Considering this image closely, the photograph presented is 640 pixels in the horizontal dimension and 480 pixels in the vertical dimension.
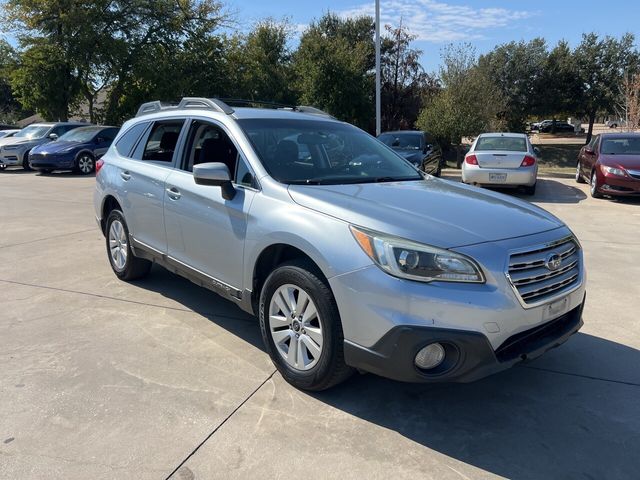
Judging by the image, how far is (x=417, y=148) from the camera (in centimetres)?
1341

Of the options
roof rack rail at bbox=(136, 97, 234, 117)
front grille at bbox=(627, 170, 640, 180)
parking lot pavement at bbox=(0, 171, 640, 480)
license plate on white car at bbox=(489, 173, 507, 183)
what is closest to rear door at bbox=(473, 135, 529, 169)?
license plate on white car at bbox=(489, 173, 507, 183)

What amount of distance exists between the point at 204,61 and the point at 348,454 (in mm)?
30100

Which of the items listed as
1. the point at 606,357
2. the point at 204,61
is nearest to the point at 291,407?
the point at 606,357

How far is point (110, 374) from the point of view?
3.63m

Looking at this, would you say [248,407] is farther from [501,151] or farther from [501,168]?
[501,151]

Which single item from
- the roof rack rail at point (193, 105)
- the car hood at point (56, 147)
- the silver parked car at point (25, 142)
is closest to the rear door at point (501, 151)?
the roof rack rail at point (193, 105)

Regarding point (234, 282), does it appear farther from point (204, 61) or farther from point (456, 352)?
point (204, 61)

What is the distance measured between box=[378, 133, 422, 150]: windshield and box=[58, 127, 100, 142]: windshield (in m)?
10.2

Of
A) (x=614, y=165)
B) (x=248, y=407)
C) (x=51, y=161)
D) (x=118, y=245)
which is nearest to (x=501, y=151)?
(x=614, y=165)

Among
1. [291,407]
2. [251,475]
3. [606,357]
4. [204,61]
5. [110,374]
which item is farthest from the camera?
[204,61]

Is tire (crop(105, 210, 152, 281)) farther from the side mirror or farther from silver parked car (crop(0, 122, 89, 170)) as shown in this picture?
silver parked car (crop(0, 122, 89, 170))

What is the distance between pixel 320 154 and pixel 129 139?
8.27 feet

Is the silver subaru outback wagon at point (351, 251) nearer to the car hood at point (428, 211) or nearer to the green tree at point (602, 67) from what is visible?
the car hood at point (428, 211)

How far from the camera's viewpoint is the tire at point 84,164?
17312 millimetres
